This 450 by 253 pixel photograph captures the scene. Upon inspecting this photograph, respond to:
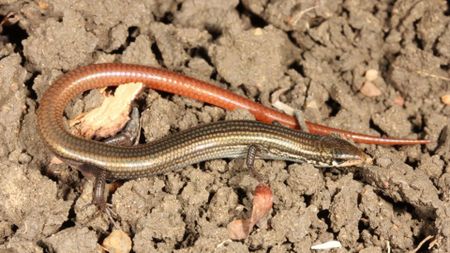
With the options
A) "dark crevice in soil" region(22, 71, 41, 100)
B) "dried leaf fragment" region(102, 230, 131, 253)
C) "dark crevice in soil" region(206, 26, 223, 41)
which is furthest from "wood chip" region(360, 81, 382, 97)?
"dark crevice in soil" region(22, 71, 41, 100)

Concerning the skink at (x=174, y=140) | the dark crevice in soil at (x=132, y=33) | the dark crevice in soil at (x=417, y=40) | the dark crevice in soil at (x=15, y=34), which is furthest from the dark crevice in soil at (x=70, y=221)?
the dark crevice in soil at (x=417, y=40)

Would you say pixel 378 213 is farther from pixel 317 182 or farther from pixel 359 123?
pixel 359 123

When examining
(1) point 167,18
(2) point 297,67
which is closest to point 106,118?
(1) point 167,18

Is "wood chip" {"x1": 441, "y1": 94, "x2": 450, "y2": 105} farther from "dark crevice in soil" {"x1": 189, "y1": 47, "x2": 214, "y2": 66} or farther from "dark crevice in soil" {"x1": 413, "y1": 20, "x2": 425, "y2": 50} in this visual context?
"dark crevice in soil" {"x1": 189, "y1": 47, "x2": 214, "y2": 66}

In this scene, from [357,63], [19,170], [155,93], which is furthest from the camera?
[357,63]

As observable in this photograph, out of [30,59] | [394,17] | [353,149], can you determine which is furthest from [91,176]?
[394,17]

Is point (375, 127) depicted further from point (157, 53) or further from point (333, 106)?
point (157, 53)
